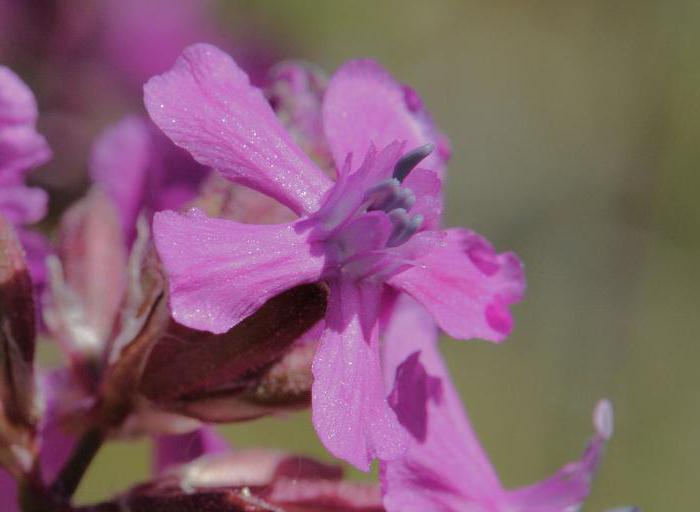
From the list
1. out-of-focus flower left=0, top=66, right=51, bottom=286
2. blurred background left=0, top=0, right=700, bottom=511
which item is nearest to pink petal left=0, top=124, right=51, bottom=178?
Answer: out-of-focus flower left=0, top=66, right=51, bottom=286

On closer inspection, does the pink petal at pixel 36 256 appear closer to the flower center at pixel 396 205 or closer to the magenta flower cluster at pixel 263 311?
the magenta flower cluster at pixel 263 311

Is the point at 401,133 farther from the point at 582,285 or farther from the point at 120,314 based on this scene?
the point at 582,285

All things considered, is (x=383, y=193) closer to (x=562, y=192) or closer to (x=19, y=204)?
(x=19, y=204)

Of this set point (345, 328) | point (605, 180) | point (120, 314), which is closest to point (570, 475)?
point (345, 328)

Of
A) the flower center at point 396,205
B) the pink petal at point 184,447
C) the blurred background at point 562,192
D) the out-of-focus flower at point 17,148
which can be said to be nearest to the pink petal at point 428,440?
the flower center at point 396,205

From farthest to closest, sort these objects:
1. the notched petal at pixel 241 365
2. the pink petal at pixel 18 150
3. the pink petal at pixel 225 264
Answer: the pink petal at pixel 18 150 → the notched petal at pixel 241 365 → the pink petal at pixel 225 264

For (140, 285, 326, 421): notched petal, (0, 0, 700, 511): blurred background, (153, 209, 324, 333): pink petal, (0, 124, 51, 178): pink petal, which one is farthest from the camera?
(0, 0, 700, 511): blurred background

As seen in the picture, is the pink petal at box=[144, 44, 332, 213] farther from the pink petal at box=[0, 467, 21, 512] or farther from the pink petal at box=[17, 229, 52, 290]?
the pink petal at box=[0, 467, 21, 512]
